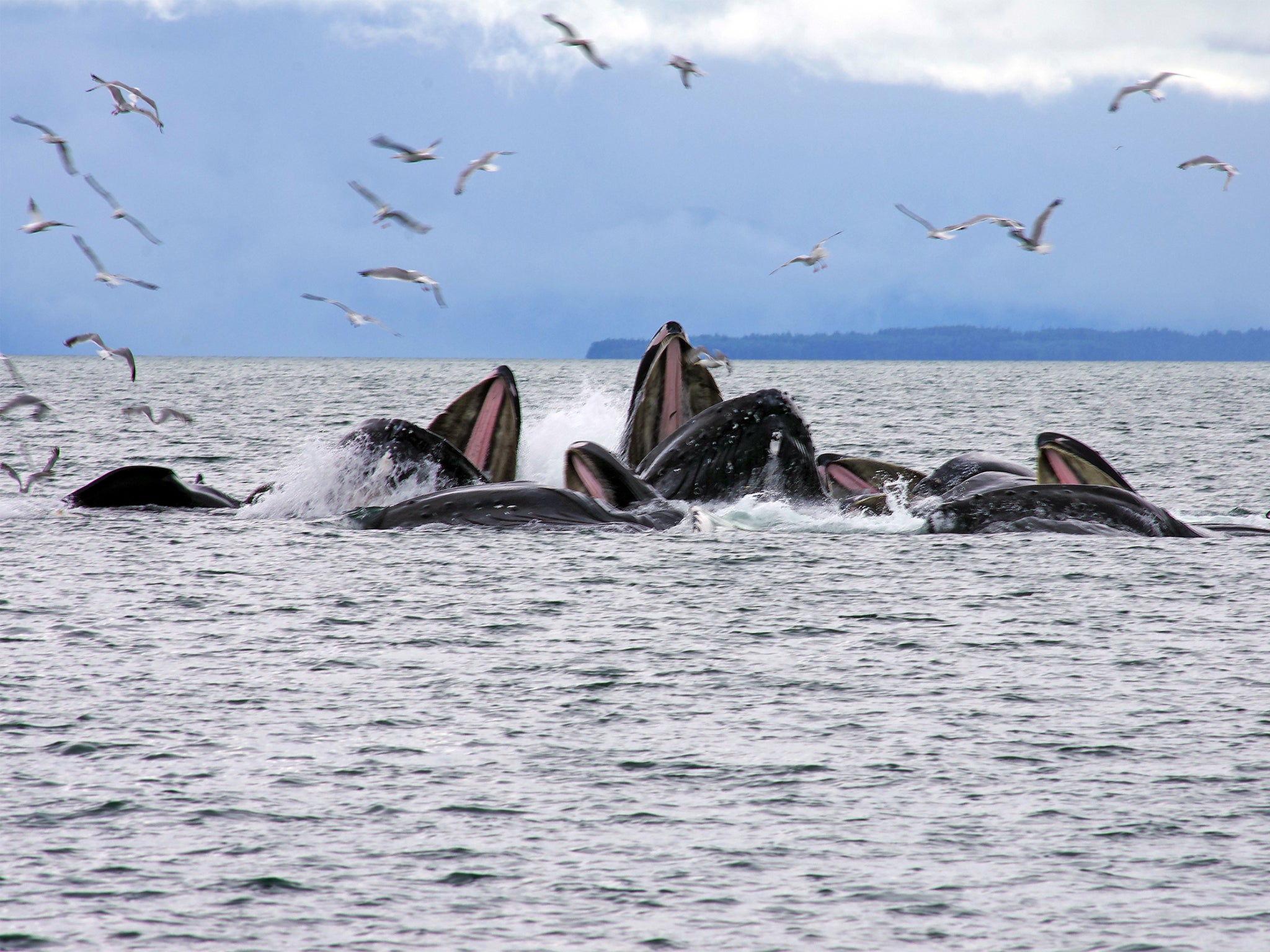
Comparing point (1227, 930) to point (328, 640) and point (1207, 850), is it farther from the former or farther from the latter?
point (328, 640)

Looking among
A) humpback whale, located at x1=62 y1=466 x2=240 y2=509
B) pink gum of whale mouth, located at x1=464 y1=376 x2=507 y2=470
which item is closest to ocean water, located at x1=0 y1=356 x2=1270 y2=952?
pink gum of whale mouth, located at x1=464 y1=376 x2=507 y2=470

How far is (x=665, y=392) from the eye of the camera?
18.3 meters

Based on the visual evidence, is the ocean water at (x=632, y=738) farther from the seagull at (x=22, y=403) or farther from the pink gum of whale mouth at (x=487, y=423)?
the seagull at (x=22, y=403)

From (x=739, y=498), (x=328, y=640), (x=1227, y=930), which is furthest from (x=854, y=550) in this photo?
(x=1227, y=930)

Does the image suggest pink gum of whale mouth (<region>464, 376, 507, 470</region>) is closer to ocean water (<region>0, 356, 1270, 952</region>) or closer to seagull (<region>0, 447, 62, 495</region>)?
ocean water (<region>0, 356, 1270, 952</region>)

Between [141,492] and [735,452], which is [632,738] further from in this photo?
[141,492]

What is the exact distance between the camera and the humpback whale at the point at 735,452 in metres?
17.2

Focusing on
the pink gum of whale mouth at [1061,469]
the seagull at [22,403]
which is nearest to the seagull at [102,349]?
the seagull at [22,403]

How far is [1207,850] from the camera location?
7031 mm

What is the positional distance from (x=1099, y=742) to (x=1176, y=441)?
134ft

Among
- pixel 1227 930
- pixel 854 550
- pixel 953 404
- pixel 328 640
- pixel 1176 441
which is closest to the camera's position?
pixel 1227 930

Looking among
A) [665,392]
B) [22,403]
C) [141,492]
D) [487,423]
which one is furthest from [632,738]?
[141,492]

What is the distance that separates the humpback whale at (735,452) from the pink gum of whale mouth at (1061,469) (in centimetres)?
295

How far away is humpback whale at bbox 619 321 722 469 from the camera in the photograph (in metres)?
17.9
